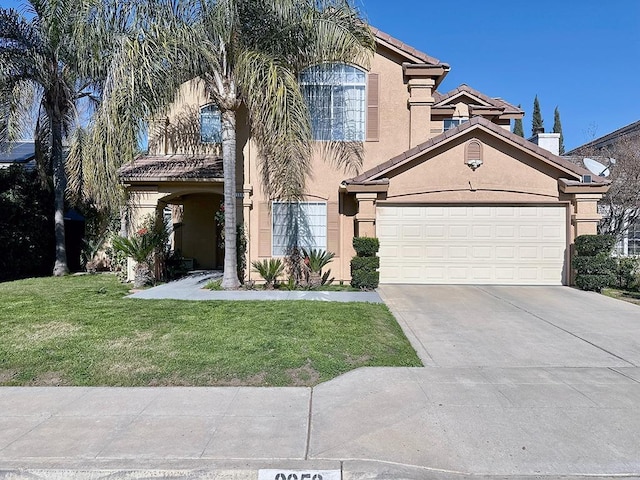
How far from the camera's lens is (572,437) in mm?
3967

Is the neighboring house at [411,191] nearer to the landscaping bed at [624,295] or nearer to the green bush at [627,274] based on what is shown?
the landscaping bed at [624,295]

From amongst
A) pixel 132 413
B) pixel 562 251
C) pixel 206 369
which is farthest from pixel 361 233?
pixel 132 413

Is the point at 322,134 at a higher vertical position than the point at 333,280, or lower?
higher

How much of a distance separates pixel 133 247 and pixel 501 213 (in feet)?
33.9

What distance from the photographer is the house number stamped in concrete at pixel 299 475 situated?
3.40m

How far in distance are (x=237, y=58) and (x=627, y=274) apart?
12.7 meters

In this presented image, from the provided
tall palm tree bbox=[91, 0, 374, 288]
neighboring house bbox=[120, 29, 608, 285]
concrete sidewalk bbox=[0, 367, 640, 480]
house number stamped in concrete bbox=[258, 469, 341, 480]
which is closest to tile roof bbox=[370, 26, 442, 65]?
neighboring house bbox=[120, 29, 608, 285]

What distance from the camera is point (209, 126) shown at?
14172mm

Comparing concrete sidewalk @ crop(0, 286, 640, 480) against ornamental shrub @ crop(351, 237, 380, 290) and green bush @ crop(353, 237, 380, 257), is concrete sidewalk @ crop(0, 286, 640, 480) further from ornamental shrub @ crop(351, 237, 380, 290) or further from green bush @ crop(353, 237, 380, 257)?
green bush @ crop(353, 237, 380, 257)

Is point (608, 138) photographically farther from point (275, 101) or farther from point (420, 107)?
point (275, 101)

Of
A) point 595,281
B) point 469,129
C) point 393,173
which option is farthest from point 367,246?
point 595,281

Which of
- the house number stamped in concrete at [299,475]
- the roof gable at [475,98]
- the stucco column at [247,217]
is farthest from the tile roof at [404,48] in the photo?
the house number stamped in concrete at [299,475]

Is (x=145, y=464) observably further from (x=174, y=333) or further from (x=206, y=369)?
(x=174, y=333)

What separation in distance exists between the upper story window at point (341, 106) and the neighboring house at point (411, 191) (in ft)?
0.10
